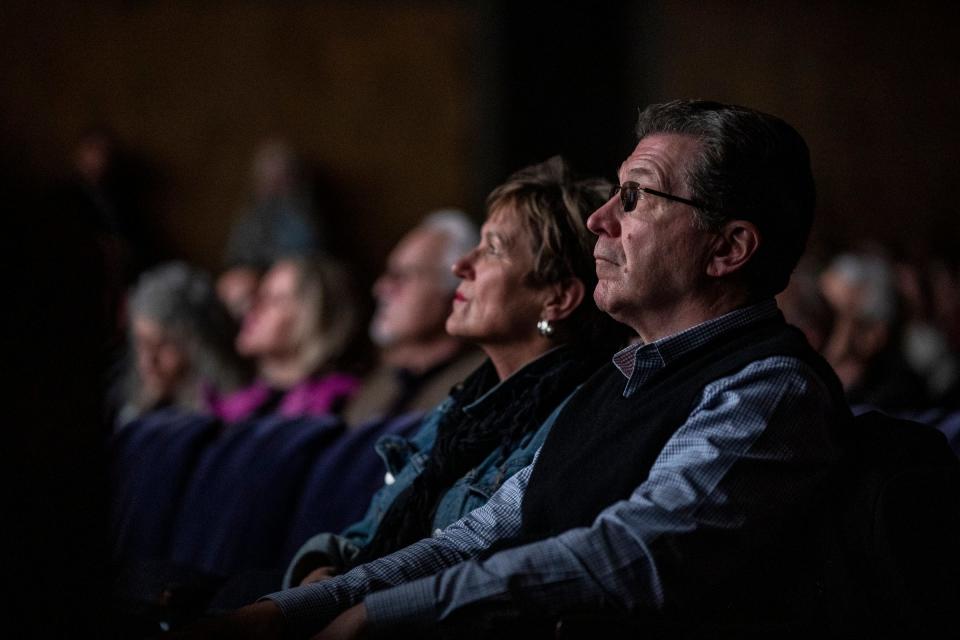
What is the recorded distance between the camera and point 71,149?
695 cm

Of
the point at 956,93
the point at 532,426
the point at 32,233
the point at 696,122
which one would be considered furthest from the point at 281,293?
the point at 956,93

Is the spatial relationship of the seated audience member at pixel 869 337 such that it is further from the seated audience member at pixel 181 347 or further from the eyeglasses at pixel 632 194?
the seated audience member at pixel 181 347

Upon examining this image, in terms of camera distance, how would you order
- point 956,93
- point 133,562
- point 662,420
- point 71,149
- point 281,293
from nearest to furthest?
point 662,420, point 133,562, point 281,293, point 71,149, point 956,93

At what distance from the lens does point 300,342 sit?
4082 millimetres

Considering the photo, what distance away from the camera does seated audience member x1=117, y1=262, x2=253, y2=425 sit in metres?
4.27

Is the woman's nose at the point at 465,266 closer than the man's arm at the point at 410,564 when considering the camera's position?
No

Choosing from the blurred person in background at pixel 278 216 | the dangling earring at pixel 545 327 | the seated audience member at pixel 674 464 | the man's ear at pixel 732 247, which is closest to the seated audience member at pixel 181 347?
the dangling earring at pixel 545 327

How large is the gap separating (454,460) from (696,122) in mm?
709

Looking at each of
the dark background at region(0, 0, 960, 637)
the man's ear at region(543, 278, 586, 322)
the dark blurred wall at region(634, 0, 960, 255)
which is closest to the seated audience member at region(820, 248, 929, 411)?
the man's ear at region(543, 278, 586, 322)

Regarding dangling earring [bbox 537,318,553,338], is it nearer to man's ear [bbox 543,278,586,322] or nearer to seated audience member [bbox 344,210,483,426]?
man's ear [bbox 543,278,586,322]

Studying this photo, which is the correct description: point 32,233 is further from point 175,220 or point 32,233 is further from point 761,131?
point 175,220

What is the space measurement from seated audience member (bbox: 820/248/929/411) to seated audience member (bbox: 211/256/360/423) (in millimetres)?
1604

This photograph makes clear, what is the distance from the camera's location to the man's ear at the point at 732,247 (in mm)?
1688

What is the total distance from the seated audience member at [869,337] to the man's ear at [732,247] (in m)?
1.83
